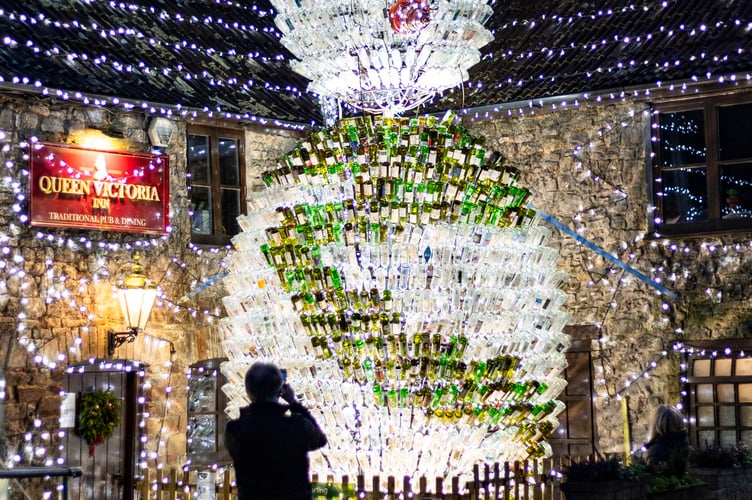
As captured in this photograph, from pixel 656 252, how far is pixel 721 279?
0.73 meters

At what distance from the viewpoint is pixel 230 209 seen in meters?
13.6

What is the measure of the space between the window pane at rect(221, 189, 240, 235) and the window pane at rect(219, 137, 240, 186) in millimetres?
108

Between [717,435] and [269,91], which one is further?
[269,91]

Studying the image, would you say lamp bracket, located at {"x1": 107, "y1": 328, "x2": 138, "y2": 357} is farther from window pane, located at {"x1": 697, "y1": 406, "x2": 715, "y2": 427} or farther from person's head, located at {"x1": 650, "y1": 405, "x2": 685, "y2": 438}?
window pane, located at {"x1": 697, "y1": 406, "x2": 715, "y2": 427}

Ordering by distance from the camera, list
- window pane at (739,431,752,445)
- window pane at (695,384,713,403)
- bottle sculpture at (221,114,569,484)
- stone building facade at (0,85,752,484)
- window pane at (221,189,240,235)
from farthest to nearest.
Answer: window pane at (221,189,240,235)
window pane at (695,384,713,403)
window pane at (739,431,752,445)
stone building facade at (0,85,752,484)
bottle sculpture at (221,114,569,484)

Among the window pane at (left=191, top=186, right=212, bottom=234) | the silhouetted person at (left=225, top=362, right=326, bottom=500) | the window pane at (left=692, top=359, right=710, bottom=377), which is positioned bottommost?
the window pane at (left=692, top=359, right=710, bottom=377)

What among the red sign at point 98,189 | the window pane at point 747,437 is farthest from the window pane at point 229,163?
the window pane at point 747,437

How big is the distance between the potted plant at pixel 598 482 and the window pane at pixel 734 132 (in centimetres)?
566

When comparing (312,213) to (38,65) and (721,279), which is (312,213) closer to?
(38,65)

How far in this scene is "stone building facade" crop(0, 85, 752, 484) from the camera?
1148 centimetres

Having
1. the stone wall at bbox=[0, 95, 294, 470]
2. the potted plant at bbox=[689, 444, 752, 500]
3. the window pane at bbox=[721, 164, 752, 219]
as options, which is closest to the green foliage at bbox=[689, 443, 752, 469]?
the potted plant at bbox=[689, 444, 752, 500]

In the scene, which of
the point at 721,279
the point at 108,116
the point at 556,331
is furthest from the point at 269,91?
the point at 556,331

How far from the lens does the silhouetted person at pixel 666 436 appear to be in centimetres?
862

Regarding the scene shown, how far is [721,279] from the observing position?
40.7 feet
